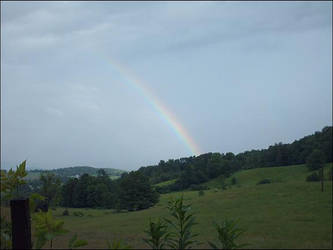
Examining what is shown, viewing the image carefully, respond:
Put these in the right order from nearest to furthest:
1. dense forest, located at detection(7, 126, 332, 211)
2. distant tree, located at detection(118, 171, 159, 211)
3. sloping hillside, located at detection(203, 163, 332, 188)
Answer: distant tree, located at detection(118, 171, 159, 211)
dense forest, located at detection(7, 126, 332, 211)
sloping hillside, located at detection(203, 163, 332, 188)

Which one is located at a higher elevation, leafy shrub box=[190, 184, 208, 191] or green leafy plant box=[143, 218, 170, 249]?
green leafy plant box=[143, 218, 170, 249]

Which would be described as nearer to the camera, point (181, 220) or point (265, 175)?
point (181, 220)

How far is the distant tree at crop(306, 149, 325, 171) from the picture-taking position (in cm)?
6744

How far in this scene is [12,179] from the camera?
60.1 inches

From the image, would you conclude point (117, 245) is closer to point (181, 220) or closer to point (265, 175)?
point (181, 220)

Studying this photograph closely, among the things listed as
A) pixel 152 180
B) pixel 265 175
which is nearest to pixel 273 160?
pixel 265 175

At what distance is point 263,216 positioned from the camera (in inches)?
1531

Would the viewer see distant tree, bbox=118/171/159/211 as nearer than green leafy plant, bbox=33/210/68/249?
No

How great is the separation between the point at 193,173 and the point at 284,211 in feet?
97.1

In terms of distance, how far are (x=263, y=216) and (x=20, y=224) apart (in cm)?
4014

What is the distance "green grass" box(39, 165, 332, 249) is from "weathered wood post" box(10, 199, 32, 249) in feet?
34.5

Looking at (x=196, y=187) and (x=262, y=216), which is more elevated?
(x=196, y=187)

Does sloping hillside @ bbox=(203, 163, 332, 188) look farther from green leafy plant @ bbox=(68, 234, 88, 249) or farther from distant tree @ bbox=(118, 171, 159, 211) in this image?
green leafy plant @ bbox=(68, 234, 88, 249)

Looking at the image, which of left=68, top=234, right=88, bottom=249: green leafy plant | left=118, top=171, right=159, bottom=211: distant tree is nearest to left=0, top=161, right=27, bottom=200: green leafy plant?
left=68, top=234, right=88, bottom=249: green leafy plant
